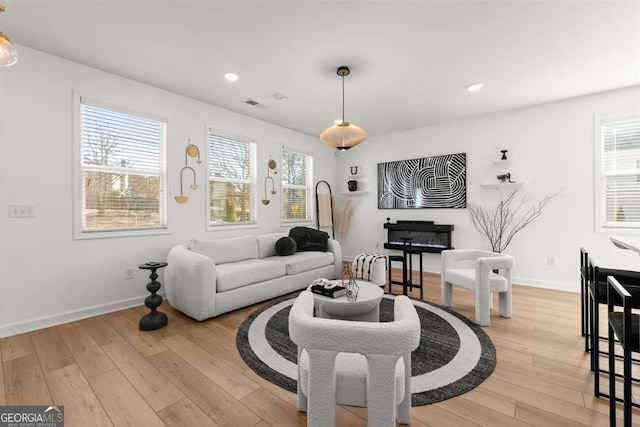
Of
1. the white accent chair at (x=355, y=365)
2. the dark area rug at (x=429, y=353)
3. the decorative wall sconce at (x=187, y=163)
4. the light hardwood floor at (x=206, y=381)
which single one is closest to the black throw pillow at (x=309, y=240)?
the dark area rug at (x=429, y=353)

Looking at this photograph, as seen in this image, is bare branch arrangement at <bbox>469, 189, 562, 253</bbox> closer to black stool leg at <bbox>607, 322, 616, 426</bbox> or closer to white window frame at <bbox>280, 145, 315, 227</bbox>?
white window frame at <bbox>280, 145, 315, 227</bbox>

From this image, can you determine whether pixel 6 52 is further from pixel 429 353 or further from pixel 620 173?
pixel 620 173

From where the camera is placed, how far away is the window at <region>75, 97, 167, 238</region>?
300cm

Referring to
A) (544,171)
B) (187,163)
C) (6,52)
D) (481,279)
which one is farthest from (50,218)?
(544,171)

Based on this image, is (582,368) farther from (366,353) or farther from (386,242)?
(386,242)

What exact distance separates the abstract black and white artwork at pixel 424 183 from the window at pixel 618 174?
1.65m

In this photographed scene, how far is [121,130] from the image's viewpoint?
3.24 m

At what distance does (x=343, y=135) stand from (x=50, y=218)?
3.08 m

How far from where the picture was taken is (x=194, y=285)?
2.78 m

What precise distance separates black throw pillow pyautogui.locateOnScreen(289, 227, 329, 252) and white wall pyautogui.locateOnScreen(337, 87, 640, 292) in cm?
197

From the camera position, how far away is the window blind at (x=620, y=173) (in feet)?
11.6

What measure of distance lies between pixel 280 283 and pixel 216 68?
264 cm

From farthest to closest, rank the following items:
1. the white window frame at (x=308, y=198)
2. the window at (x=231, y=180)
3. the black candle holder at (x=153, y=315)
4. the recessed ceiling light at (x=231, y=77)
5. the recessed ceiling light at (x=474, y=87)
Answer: the white window frame at (x=308, y=198)
the window at (x=231, y=180)
the recessed ceiling light at (x=474, y=87)
the recessed ceiling light at (x=231, y=77)
the black candle holder at (x=153, y=315)

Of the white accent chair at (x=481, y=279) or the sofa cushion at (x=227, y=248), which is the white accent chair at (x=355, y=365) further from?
the sofa cushion at (x=227, y=248)
